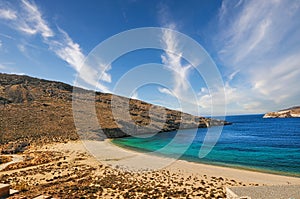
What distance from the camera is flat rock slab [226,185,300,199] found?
918cm

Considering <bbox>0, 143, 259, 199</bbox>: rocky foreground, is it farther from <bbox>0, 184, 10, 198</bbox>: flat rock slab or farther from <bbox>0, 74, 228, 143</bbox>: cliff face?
<bbox>0, 74, 228, 143</bbox>: cliff face

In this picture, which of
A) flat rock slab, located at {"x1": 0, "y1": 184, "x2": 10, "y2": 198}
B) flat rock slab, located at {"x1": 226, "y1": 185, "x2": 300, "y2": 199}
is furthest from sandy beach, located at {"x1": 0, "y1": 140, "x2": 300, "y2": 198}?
flat rock slab, located at {"x1": 226, "y1": 185, "x2": 300, "y2": 199}

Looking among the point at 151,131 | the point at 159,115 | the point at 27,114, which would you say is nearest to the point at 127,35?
the point at 27,114

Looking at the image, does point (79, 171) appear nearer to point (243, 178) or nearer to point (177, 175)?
point (177, 175)

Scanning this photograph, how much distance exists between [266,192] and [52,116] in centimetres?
5468

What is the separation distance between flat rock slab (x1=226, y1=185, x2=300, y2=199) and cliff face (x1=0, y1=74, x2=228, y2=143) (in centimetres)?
3668

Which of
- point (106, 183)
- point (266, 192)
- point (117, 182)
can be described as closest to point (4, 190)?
point (106, 183)

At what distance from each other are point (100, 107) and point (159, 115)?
100.0 feet

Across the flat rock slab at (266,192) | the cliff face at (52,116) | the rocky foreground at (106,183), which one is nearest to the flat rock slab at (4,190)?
the rocky foreground at (106,183)

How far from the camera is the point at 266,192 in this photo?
979 cm

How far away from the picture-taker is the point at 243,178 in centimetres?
1714

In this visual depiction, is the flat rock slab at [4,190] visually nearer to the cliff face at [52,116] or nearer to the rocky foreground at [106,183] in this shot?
the rocky foreground at [106,183]

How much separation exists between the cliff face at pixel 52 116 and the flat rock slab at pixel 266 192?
3668 cm

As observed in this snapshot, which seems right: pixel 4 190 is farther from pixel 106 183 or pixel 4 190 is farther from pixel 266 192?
pixel 266 192
